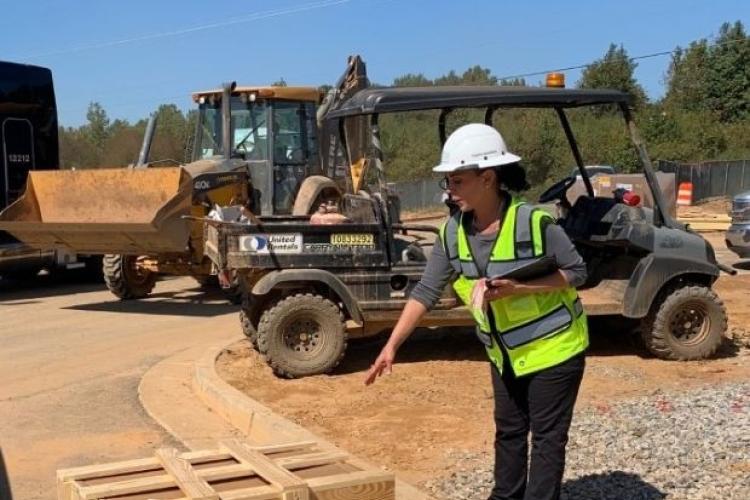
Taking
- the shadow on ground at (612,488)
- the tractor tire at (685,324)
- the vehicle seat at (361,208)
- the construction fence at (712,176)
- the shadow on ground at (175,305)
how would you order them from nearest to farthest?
the shadow on ground at (612,488) < the vehicle seat at (361,208) < the tractor tire at (685,324) < the shadow on ground at (175,305) < the construction fence at (712,176)

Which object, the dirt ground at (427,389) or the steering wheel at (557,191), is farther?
the steering wheel at (557,191)

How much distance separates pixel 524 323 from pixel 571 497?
4.37ft

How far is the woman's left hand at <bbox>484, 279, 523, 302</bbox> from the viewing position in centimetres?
358

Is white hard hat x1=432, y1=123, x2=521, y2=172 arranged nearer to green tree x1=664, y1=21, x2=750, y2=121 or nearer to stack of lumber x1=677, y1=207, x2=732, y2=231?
stack of lumber x1=677, y1=207, x2=732, y2=231

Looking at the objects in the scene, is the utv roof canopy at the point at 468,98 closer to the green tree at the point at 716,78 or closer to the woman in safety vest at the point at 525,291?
the woman in safety vest at the point at 525,291

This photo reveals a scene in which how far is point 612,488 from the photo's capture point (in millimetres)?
4695

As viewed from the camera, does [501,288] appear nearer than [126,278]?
Yes

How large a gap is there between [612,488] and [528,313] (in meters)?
1.46

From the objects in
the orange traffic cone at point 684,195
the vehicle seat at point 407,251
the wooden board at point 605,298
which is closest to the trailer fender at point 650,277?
the wooden board at point 605,298

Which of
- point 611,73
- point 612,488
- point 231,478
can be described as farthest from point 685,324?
point 611,73

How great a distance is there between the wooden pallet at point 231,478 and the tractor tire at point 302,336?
378 cm

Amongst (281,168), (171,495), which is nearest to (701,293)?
(171,495)

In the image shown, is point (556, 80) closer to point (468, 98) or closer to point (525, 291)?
point (468, 98)

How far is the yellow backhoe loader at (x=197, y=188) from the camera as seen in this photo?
11.8 meters
